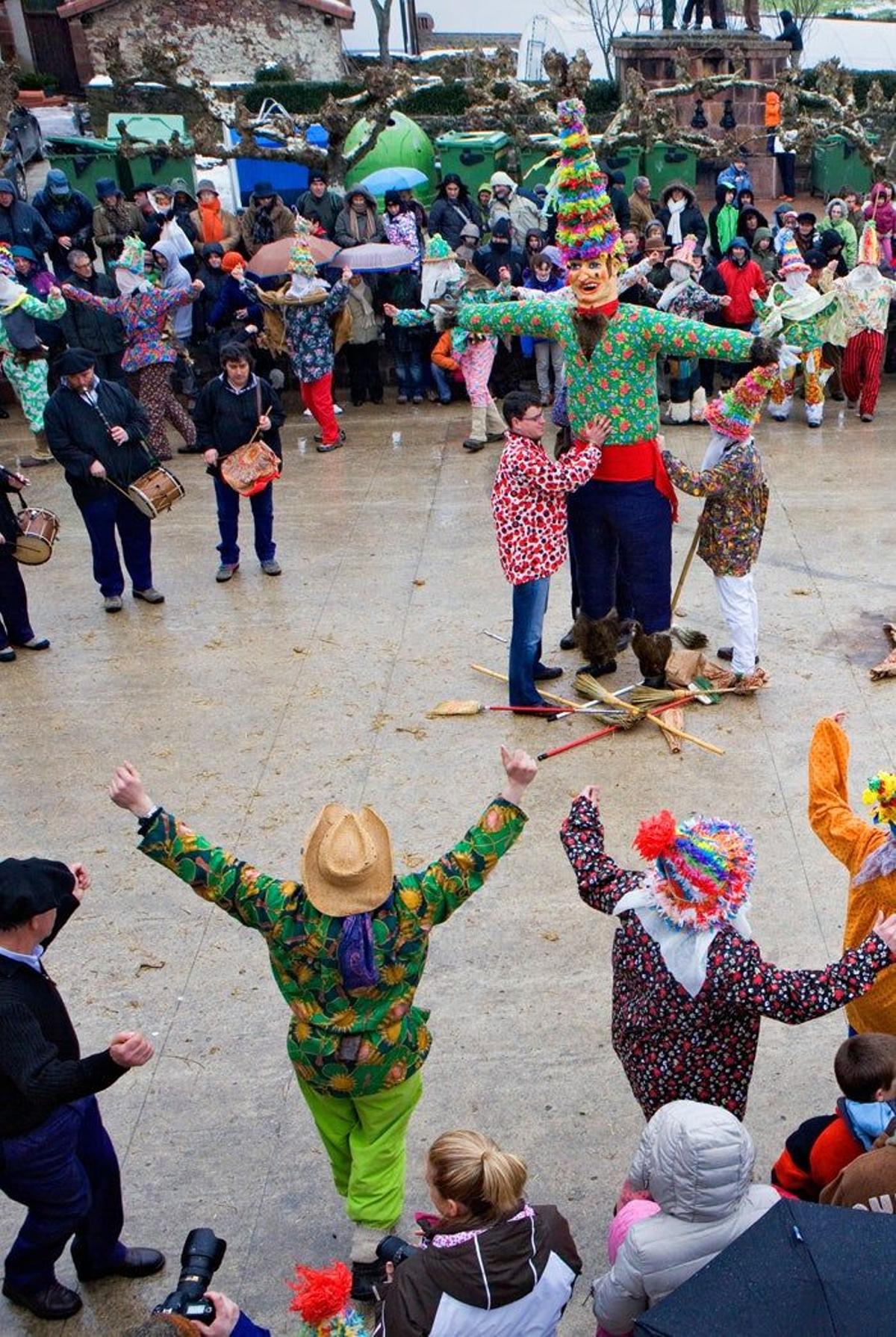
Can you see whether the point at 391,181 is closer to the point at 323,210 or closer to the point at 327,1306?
the point at 323,210

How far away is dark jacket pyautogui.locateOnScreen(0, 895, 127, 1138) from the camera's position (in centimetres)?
322

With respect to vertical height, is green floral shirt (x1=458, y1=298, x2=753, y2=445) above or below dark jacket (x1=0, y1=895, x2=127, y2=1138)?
above

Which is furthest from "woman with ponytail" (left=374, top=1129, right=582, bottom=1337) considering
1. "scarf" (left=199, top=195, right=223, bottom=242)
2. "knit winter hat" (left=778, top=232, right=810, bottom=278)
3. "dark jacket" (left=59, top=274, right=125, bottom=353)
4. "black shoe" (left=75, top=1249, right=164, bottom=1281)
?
"scarf" (left=199, top=195, right=223, bottom=242)

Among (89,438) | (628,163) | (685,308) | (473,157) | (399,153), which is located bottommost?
(89,438)

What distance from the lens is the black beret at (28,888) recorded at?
331 cm

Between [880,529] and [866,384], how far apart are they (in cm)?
308

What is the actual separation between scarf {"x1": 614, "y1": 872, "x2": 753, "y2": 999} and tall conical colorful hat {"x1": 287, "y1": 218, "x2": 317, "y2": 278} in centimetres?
887

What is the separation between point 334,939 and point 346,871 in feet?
0.63

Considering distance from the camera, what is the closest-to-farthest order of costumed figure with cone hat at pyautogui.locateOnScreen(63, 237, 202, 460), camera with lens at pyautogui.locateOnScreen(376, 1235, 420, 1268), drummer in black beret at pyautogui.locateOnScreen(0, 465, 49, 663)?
Result: camera with lens at pyautogui.locateOnScreen(376, 1235, 420, 1268)
drummer in black beret at pyautogui.locateOnScreen(0, 465, 49, 663)
costumed figure with cone hat at pyautogui.locateOnScreen(63, 237, 202, 460)

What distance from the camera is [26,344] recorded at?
11.2 meters

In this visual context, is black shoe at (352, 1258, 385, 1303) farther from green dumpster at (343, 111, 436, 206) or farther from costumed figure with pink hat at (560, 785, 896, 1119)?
green dumpster at (343, 111, 436, 206)

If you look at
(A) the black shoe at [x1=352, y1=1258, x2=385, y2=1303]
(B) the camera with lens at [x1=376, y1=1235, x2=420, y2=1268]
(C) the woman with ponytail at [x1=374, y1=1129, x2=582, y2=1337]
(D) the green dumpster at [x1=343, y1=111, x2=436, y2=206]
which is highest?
(D) the green dumpster at [x1=343, y1=111, x2=436, y2=206]

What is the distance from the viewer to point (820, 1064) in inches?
173

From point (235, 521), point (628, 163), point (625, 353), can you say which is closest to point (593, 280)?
point (625, 353)
